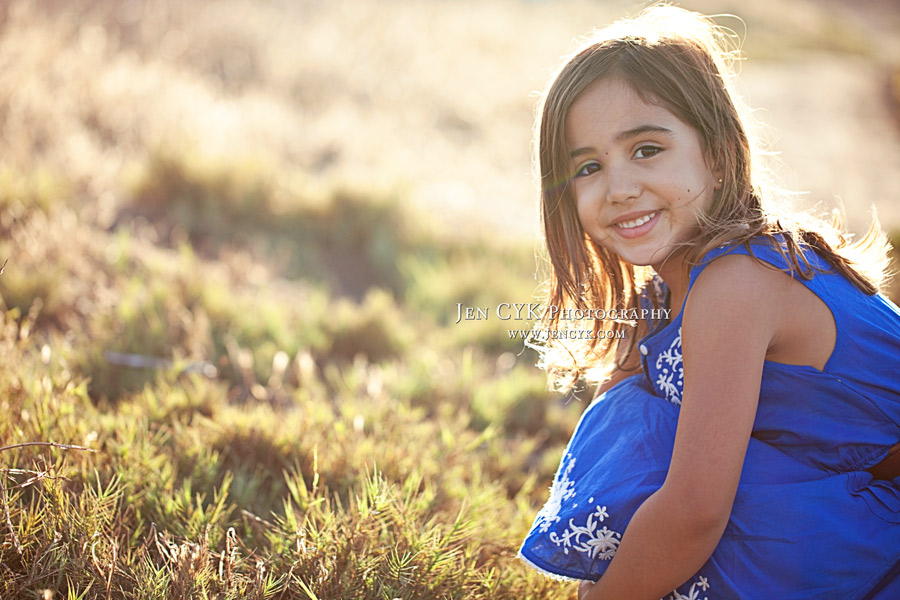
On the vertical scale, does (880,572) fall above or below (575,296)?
below

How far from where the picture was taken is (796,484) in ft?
5.00

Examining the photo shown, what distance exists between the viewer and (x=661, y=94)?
1688mm

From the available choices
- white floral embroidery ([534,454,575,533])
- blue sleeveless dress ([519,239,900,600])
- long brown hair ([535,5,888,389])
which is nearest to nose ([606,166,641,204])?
long brown hair ([535,5,888,389])

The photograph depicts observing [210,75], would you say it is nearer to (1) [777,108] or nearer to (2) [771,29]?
(1) [777,108]

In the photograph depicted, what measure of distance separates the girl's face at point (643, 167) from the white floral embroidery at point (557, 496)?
1.87 ft

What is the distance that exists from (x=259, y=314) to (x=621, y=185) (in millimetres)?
2392

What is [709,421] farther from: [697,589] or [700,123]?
[700,123]

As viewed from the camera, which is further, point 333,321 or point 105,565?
point 333,321

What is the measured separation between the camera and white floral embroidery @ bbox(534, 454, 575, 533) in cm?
168

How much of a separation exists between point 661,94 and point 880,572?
116 centimetres

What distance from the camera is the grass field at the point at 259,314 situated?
1.77 metres

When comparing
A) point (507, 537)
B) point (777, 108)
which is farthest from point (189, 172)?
point (777, 108)

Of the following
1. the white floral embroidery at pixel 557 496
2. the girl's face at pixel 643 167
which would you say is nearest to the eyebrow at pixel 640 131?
the girl's face at pixel 643 167

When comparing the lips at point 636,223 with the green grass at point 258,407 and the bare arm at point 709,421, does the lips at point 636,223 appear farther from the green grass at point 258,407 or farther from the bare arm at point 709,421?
the green grass at point 258,407
